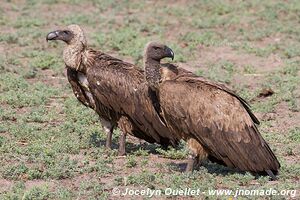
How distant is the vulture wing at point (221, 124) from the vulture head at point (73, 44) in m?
1.74

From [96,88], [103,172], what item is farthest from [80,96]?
[103,172]

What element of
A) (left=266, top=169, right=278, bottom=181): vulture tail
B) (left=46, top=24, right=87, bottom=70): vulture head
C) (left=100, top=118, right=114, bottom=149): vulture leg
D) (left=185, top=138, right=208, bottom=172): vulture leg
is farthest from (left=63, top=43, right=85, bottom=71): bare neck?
(left=266, top=169, right=278, bottom=181): vulture tail

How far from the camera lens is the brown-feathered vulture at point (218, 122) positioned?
814 cm

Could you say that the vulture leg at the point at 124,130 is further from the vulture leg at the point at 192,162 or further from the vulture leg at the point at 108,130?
the vulture leg at the point at 192,162

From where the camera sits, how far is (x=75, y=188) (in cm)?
803

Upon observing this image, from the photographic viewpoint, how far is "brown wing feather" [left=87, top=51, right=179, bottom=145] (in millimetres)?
9297

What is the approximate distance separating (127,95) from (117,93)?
5.0 inches

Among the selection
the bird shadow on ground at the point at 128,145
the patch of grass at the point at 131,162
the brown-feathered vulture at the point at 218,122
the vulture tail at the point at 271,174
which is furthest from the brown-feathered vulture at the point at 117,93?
the vulture tail at the point at 271,174

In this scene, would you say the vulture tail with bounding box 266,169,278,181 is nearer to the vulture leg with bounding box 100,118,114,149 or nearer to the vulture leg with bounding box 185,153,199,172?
the vulture leg with bounding box 185,153,199,172

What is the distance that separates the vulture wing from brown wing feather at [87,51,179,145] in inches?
40.0

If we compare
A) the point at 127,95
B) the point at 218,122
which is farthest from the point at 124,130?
the point at 218,122

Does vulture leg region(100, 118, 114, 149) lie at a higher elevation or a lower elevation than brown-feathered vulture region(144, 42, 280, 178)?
lower

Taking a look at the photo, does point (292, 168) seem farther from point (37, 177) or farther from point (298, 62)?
point (298, 62)

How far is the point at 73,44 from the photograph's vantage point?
9852mm
